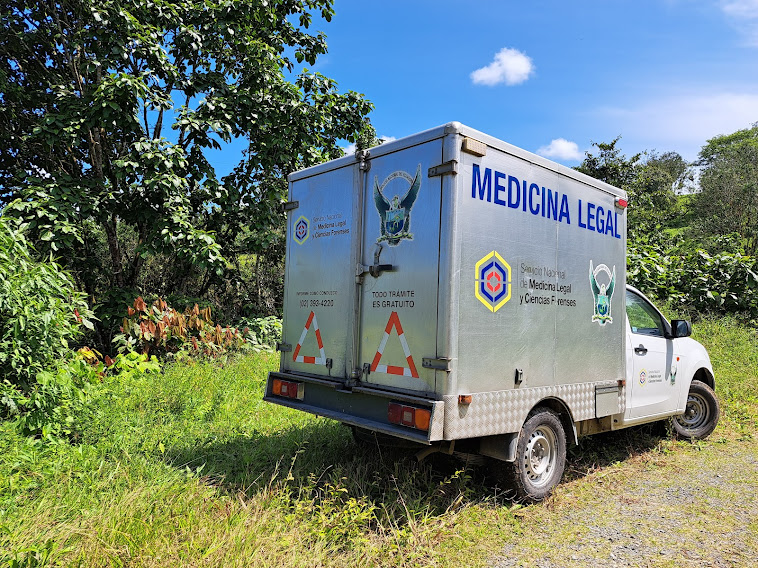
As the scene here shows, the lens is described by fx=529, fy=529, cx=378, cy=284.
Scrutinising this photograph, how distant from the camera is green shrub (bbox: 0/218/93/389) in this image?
4762 millimetres

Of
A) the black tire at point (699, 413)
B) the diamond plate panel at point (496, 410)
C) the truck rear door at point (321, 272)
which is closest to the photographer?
the diamond plate panel at point (496, 410)

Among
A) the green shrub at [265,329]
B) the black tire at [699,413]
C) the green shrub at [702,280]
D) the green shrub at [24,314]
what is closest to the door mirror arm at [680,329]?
the black tire at [699,413]

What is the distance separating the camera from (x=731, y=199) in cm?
2714

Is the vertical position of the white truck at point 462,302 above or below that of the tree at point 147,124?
below

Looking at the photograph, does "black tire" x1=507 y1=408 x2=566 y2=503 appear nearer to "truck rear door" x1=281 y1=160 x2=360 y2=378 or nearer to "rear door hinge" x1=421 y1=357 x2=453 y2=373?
"rear door hinge" x1=421 y1=357 x2=453 y2=373

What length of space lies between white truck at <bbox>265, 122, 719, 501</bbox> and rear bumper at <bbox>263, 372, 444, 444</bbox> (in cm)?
1

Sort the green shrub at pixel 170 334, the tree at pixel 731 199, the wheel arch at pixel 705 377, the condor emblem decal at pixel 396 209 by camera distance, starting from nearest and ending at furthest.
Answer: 1. the condor emblem decal at pixel 396 209
2. the wheel arch at pixel 705 377
3. the green shrub at pixel 170 334
4. the tree at pixel 731 199

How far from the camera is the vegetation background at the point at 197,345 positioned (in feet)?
11.6

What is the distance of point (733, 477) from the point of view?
5203mm

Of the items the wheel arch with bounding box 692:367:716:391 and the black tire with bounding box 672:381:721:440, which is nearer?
the black tire with bounding box 672:381:721:440

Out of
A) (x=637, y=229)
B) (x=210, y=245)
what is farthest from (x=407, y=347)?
(x=637, y=229)

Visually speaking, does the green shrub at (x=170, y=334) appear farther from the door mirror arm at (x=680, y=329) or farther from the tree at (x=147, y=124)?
the door mirror arm at (x=680, y=329)

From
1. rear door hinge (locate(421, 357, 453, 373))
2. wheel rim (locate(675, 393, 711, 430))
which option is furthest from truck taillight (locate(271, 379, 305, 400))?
wheel rim (locate(675, 393, 711, 430))

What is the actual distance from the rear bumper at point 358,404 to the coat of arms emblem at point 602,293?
2.24m
